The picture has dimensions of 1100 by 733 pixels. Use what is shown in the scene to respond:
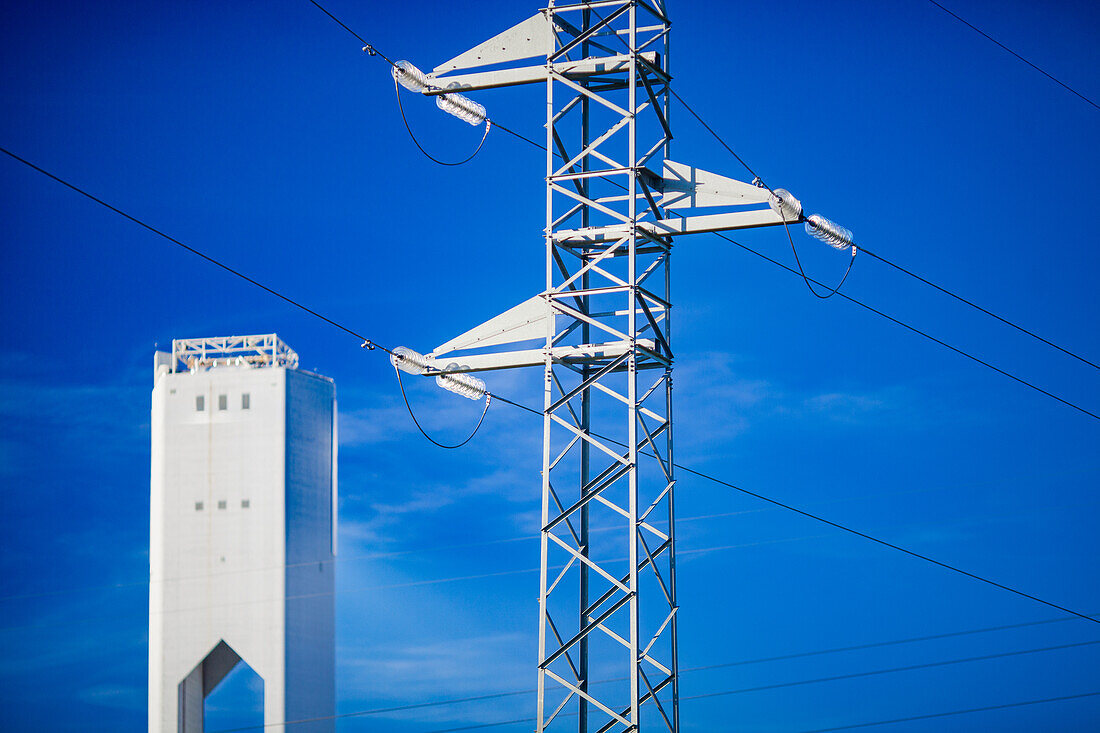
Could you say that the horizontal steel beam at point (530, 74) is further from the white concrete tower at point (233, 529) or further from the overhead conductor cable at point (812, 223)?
the white concrete tower at point (233, 529)

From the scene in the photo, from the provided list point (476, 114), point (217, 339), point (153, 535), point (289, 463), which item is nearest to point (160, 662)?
point (153, 535)

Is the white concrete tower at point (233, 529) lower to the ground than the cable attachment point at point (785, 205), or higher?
higher

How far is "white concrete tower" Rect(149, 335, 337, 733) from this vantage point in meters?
64.4

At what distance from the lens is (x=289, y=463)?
65.2 m

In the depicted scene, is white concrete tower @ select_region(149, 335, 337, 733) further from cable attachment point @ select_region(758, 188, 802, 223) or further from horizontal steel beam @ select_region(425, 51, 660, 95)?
cable attachment point @ select_region(758, 188, 802, 223)

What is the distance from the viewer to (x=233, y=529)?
65312 millimetres

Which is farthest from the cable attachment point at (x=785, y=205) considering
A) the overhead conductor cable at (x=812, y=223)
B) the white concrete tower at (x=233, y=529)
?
the white concrete tower at (x=233, y=529)

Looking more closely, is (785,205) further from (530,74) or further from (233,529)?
(233,529)

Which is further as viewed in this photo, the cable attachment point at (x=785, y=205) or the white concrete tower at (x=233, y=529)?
the white concrete tower at (x=233, y=529)

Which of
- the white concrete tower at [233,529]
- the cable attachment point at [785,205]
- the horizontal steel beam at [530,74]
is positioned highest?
the white concrete tower at [233,529]

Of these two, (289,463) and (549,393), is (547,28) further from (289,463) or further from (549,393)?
(289,463)

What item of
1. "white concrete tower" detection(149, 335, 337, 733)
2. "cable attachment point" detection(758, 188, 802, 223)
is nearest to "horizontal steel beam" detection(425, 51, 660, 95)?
"cable attachment point" detection(758, 188, 802, 223)

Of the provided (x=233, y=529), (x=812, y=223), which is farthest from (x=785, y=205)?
(x=233, y=529)

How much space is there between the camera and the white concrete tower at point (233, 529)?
211 ft
